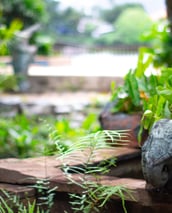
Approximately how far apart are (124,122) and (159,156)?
0.81 meters

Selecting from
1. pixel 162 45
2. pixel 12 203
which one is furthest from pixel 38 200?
pixel 162 45

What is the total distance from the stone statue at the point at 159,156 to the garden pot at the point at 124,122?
596 millimetres

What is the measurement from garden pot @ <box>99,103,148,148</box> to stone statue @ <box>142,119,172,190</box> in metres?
0.60

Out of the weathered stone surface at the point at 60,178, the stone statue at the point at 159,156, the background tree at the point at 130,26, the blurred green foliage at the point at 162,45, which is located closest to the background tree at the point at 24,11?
the blurred green foliage at the point at 162,45

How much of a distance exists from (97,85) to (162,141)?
5824mm

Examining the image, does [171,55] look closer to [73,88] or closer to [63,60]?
[73,88]

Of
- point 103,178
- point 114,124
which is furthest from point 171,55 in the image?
point 103,178

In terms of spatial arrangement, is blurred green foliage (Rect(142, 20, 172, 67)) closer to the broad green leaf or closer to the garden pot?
the garden pot

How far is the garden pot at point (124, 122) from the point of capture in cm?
193

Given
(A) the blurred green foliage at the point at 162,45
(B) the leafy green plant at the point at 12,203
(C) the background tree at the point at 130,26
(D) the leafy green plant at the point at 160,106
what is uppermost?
(C) the background tree at the point at 130,26

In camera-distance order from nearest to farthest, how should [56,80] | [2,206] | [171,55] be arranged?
[2,206] → [171,55] → [56,80]

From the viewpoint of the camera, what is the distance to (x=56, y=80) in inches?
278

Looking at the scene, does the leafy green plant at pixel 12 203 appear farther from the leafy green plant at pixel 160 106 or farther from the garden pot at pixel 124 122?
the garden pot at pixel 124 122

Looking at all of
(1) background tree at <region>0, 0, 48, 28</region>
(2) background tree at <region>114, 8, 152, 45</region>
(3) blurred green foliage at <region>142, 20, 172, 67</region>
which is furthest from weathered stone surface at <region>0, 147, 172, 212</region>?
(2) background tree at <region>114, 8, 152, 45</region>
